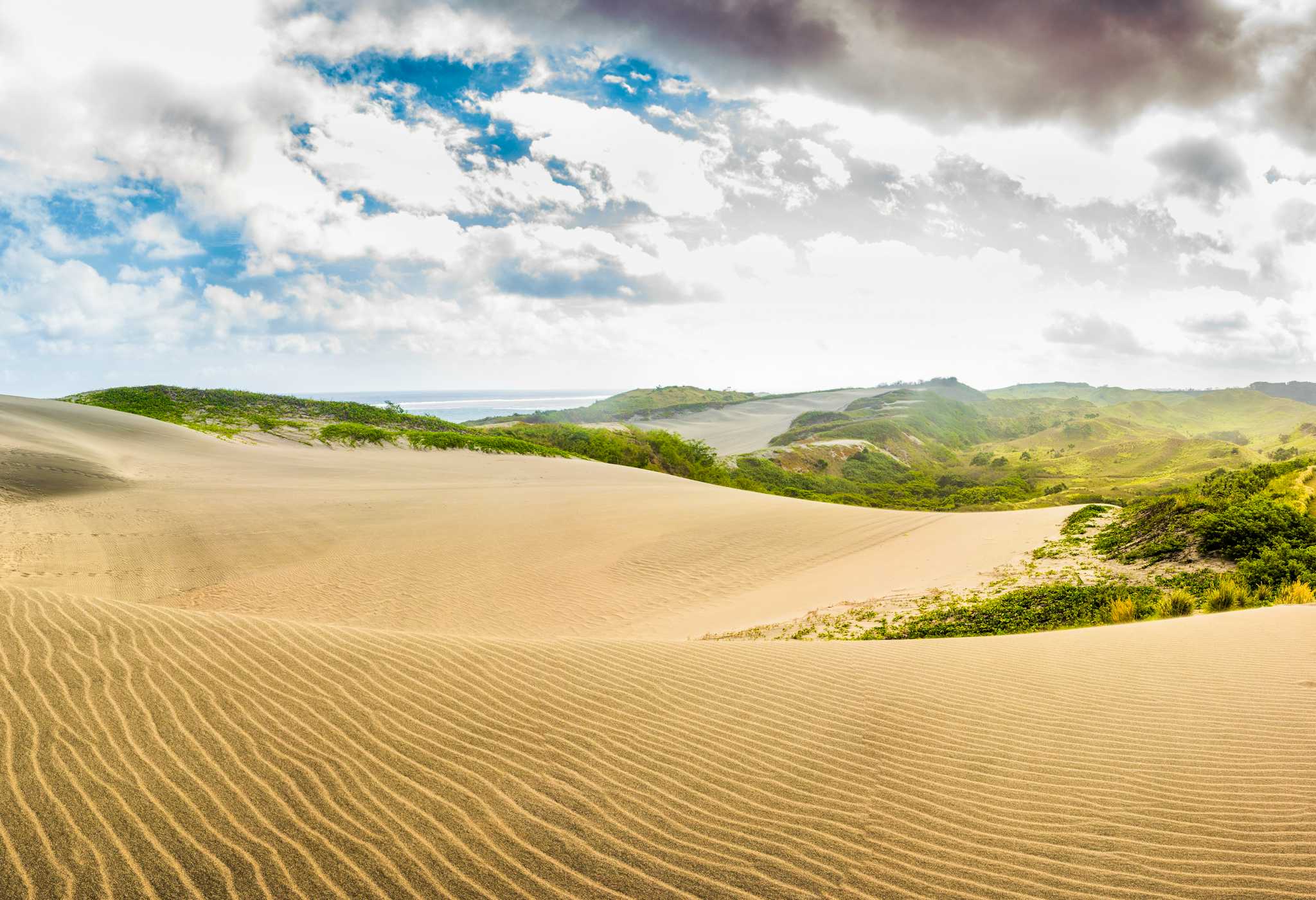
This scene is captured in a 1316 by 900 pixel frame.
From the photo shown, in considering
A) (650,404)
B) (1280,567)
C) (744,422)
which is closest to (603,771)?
(1280,567)

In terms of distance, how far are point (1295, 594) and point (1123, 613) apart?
243 cm

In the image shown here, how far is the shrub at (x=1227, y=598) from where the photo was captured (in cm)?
868

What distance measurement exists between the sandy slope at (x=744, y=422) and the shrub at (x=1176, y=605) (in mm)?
62563

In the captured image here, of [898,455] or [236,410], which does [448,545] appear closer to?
[236,410]

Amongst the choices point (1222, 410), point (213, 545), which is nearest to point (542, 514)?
point (213, 545)

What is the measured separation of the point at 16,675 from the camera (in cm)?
431

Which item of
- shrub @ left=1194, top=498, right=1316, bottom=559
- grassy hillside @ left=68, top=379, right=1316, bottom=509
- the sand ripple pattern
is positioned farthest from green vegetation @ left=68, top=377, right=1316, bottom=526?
the sand ripple pattern

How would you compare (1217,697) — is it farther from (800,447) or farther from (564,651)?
(800,447)

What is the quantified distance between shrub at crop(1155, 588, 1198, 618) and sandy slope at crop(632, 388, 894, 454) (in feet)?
205

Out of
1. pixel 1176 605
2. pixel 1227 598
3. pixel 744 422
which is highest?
pixel 744 422

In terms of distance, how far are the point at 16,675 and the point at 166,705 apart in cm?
123

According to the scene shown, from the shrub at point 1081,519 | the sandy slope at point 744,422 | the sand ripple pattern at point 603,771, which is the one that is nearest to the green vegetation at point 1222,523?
the shrub at point 1081,519

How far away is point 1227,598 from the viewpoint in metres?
8.78

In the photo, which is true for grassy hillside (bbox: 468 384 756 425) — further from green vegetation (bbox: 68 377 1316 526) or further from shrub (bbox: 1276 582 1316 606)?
shrub (bbox: 1276 582 1316 606)
